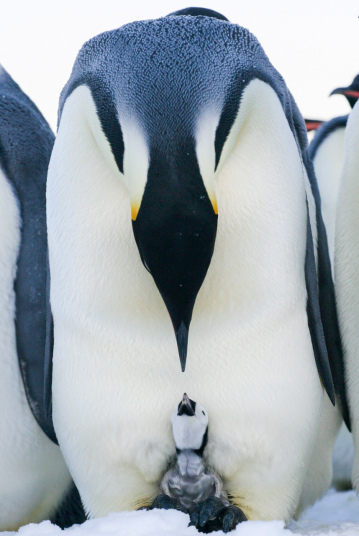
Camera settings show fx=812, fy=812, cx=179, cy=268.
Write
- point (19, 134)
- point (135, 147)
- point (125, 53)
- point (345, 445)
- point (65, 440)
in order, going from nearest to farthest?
point (135, 147) → point (125, 53) → point (65, 440) → point (19, 134) → point (345, 445)

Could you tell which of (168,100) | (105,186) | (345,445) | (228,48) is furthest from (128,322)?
(345,445)

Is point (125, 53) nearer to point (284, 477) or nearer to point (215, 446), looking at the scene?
point (215, 446)

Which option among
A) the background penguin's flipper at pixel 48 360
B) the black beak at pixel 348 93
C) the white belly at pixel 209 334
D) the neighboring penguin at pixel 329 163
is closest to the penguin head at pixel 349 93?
the black beak at pixel 348 93

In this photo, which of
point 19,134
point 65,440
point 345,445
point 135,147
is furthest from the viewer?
point 345,445

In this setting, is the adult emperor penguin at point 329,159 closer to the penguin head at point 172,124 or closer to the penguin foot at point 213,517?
the penguin head at point 172,124

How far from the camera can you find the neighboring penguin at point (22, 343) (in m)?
1.97

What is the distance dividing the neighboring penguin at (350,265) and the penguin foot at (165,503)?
0.52m

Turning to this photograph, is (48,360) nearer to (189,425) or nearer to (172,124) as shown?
(189,425)

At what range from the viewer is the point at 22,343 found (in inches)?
78.5

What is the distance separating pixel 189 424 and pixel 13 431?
0.52 metres

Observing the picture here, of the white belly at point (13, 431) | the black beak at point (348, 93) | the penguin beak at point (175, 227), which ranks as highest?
the penguin beak at point (175, 227)

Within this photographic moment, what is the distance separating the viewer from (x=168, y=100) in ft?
5.22

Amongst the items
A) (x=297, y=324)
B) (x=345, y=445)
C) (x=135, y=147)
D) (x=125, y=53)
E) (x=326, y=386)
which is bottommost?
(x=345, y=445)

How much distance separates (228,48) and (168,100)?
0.23 m
